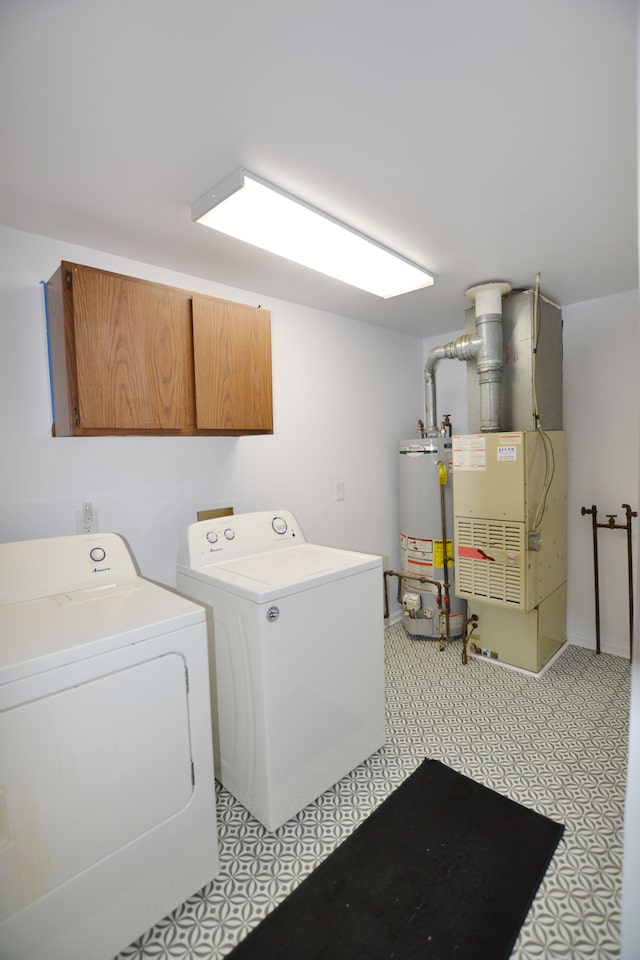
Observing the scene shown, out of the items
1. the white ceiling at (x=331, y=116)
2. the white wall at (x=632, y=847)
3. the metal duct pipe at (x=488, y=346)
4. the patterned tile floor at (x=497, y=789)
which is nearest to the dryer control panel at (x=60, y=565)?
the patterned tile floor at (x=497, y=789)

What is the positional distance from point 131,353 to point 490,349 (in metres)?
2.02

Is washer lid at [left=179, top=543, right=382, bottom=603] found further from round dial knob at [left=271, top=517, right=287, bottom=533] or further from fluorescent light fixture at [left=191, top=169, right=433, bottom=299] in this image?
fluorescent light fixture at [left=191, top=169, right=433, bottom=299]

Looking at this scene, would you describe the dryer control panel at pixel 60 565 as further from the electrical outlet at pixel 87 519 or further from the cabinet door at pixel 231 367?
the cabinet door at pixel 231 367

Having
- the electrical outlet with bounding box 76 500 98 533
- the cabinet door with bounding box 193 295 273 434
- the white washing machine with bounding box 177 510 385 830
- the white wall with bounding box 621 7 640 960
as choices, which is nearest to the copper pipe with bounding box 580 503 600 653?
the white washing machine with bounding box 177 510 385 830

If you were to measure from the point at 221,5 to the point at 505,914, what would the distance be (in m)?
2.52

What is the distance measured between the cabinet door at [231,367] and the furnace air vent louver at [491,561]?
146 centimetres

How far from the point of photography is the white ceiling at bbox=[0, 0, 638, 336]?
100 centimetres

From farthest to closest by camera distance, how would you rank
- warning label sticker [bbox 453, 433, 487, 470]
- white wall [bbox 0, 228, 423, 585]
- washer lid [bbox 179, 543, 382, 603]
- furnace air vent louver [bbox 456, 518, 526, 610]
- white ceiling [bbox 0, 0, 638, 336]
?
1. warning label sticker [bbox 453, 433, 487, 470]
2. furnace air vent louver [bbox 456, 518, 526, 610]
3. white wall [bbox 0, 228, 423, 585]
4. washer lid [bbox 179, 543, 382, 603]
5. white ceiling [bbox 0, 0, 638, 336]

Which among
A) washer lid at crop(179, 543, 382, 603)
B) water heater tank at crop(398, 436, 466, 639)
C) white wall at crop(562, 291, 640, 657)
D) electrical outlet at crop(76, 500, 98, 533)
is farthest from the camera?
water heater tank at crop(398, 436, 466, 639)

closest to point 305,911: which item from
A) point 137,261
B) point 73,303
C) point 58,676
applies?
point 58,676

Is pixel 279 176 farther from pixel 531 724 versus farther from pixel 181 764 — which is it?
pixel 531 724

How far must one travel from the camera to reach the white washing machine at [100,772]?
1.12 metres

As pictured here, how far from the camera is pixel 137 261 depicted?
7.29 ft

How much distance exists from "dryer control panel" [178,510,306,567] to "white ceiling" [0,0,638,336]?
1.31 metres
